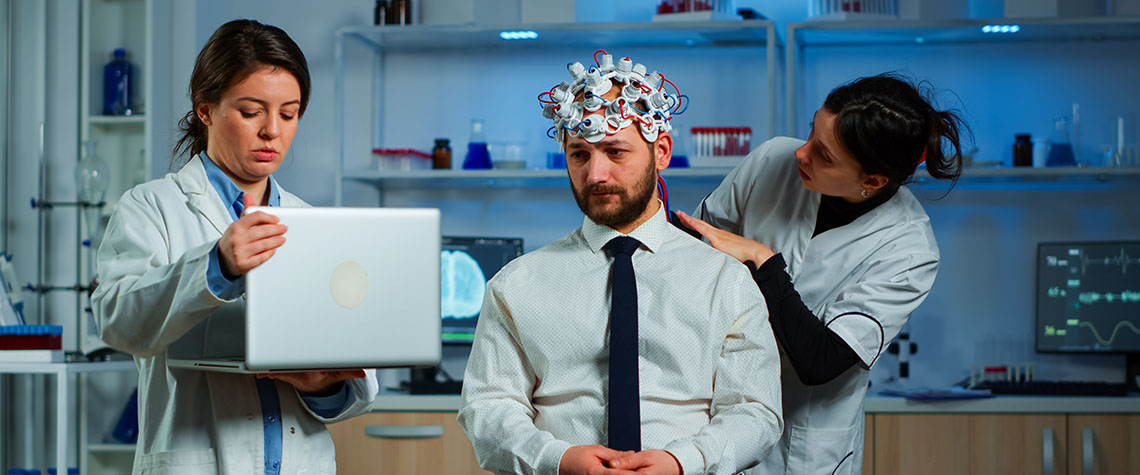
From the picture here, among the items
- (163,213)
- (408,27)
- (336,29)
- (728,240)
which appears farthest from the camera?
(336,29)

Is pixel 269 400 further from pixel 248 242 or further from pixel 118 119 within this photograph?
pixel 118 119

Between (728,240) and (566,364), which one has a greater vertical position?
(728,240)

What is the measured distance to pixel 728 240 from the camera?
5.82 feet

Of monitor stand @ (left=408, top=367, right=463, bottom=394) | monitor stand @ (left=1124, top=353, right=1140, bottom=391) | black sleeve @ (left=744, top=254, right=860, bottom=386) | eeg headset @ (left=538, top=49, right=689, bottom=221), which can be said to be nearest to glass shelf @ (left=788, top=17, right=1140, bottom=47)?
monitor stand @ (left=1124, top=353, right=1140, bottom=391)

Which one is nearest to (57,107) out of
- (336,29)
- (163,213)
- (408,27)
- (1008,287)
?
(336,29)

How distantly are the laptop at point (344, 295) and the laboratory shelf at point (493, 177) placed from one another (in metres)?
1.90

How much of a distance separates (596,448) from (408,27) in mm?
2262

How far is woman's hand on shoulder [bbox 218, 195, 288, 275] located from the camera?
1.18 metres

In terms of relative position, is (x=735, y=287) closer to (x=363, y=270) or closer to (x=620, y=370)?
(x=620, y=370)

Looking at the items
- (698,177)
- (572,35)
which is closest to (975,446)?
(698,177)

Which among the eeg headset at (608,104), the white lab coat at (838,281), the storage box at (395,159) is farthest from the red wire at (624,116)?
the storage box at (395,159)

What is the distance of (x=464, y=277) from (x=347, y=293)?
2.11 m

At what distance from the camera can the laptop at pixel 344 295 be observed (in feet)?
3.98

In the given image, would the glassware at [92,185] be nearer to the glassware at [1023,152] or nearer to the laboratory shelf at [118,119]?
the laboratory shelf at [118,119]
